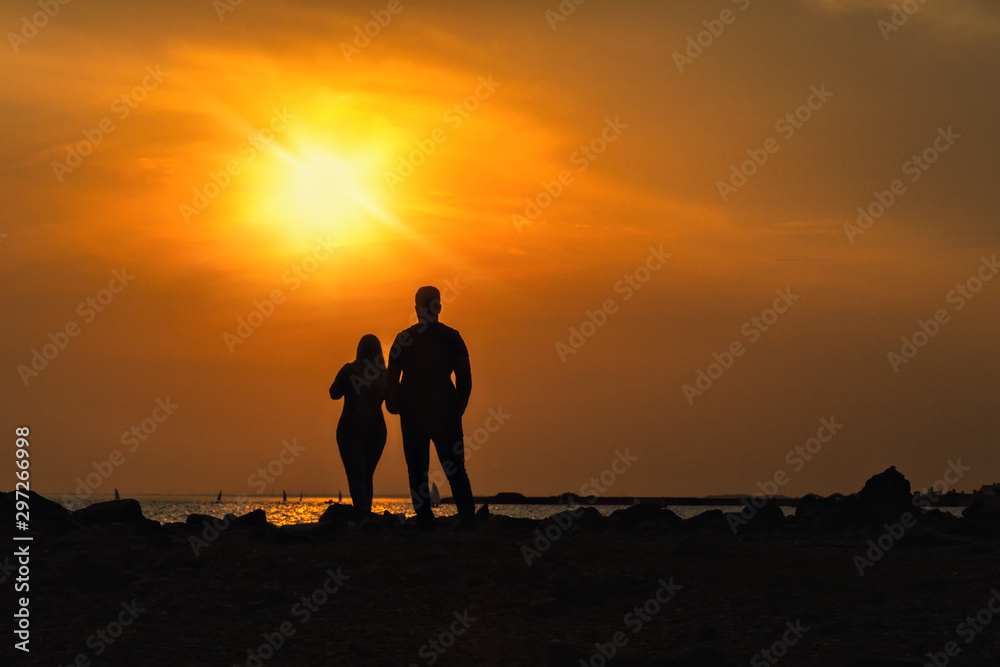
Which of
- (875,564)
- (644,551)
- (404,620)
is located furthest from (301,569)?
(875,564)

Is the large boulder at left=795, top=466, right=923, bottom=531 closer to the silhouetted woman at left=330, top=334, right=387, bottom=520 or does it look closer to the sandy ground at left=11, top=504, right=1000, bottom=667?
the sandy ground at left=11, top=504, right=1000, bottom=667

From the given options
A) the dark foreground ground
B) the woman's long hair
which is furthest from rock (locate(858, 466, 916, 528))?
the woman's long hair

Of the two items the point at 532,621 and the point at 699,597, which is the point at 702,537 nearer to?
the point at 699,597

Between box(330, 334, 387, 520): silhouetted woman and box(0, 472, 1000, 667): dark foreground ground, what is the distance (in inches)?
156

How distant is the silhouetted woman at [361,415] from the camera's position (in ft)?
50.3

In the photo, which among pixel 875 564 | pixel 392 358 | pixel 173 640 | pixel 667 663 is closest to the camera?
pixel 667 663

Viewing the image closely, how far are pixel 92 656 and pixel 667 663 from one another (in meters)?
4.05

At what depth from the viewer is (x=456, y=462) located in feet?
42.3

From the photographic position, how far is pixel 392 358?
13.0 meters

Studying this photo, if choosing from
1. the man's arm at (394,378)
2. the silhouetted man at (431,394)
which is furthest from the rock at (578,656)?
the man's arm at (394,378)

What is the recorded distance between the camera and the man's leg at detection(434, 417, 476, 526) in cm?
1277

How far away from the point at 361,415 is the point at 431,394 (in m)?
2.99

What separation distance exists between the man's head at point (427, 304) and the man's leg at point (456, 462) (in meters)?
1.28

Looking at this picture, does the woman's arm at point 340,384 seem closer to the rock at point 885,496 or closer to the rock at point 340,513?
the rock at point 340,513
